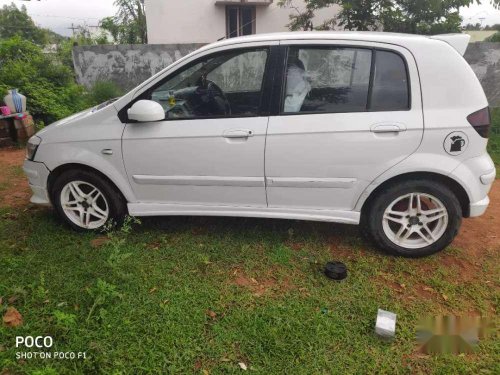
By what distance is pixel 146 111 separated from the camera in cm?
300

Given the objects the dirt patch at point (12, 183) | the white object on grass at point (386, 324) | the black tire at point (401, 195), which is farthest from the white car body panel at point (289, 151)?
the dirt patch at point (12, 183)

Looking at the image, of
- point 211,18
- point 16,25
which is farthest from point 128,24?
point 16,25

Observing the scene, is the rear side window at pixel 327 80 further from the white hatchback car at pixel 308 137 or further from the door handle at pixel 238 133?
the door handle at pixel 238 133

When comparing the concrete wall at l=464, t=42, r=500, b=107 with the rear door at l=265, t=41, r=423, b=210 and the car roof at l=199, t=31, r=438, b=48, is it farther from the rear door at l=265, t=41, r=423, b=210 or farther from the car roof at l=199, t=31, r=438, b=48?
the rear door at l=265, t=41, r=423, b=210

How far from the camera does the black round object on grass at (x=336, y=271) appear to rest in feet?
9.45

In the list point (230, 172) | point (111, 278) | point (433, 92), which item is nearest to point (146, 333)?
point (111, 278)

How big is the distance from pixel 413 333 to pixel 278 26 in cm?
1405

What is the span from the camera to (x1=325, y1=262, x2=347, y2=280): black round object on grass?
9.45 feet

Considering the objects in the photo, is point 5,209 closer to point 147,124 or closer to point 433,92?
point 147,124

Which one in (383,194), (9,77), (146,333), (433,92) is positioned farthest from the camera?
(9,77)

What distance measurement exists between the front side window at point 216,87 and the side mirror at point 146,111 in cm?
10

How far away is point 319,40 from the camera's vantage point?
2918 millimetres

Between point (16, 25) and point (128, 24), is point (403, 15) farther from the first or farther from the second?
point (16, 25)

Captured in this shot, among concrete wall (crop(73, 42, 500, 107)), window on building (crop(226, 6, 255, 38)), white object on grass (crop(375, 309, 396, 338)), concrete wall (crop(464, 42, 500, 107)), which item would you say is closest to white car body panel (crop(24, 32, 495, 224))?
white object on grass (crop(375, 309, 396, 338))
